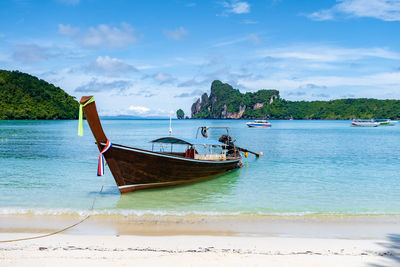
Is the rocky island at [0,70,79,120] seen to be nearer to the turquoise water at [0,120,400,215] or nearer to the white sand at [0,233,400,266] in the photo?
the turquoise water at [0,120,400,215]

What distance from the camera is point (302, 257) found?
24.0ft

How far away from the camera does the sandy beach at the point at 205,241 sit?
23.3ft

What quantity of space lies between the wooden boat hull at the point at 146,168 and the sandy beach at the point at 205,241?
8.37ft

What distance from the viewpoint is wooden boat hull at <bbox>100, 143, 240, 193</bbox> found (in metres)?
13.0

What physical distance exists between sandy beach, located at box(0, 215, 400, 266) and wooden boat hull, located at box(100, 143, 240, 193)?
255 centimetres

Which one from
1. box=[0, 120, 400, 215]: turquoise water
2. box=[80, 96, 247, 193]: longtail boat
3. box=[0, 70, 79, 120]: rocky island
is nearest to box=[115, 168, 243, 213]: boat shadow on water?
box=[0, 120, 400, 215]: turquoise water

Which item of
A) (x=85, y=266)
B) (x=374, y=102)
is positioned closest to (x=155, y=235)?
(x=85, y=266)

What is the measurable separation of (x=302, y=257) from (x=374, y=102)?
21068cm

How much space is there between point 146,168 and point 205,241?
5976 mm

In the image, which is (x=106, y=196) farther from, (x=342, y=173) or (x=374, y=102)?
(x=374, y=102)

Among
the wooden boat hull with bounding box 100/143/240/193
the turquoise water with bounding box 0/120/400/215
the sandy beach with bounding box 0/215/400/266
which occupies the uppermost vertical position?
the wooden boat hull with bounding box 100/143/240/193

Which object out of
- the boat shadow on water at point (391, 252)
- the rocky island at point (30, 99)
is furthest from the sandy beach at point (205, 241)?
the rocky island at point (30, 99)

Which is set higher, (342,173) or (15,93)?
(15,93)

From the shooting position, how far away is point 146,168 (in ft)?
45.8
